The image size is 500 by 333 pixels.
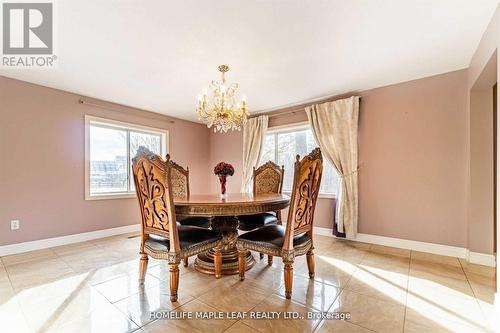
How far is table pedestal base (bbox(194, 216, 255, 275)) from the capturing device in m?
2.27

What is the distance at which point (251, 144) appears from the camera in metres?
4.57

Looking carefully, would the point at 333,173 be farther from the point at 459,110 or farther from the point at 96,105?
the point at 96,105

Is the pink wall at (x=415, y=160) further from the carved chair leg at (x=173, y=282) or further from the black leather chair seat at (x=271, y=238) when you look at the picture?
the carved chair leg at (x=173, y=282)

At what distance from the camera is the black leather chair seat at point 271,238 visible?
1869mm

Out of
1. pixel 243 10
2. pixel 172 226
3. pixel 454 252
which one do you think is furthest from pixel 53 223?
pixel 454 252

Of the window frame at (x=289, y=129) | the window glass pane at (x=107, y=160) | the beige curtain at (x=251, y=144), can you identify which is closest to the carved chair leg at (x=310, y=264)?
the window frame at (x=289, y=129)

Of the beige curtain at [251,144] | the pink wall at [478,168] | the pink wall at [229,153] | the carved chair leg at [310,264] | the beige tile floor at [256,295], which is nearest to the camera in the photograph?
the beige tile floor at [256,295]

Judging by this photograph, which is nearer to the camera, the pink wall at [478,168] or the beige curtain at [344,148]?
the pink wall at [478,168]

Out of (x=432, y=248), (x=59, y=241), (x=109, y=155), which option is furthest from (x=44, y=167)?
(x=432, y=248)

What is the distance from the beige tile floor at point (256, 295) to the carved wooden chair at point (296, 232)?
256mm

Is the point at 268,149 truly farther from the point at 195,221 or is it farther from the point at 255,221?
the point at 195,221

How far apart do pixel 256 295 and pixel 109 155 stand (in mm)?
3431

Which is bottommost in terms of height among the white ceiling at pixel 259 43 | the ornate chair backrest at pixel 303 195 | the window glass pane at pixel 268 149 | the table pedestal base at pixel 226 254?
the table pedestal base at pixel 226 254

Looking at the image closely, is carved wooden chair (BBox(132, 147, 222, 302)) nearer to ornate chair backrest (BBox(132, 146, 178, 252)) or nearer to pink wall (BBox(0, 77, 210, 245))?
ornate chair backrest (BBox(132, 146, 178, 252))
